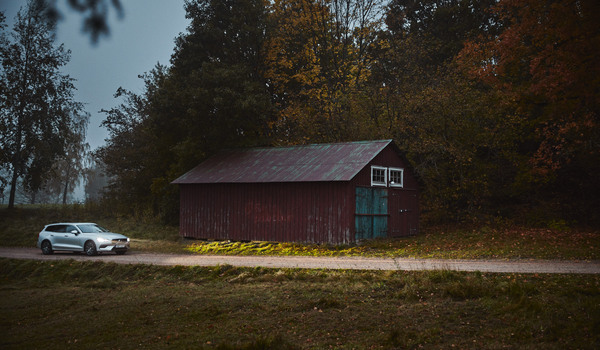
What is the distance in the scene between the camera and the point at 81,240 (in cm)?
2188

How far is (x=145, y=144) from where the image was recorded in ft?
138

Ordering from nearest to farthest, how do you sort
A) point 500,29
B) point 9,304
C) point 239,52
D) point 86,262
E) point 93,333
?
point 93,333 → point 9,304 → point 86,262 → point 239,52 → point 500,29

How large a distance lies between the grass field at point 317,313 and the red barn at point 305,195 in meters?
9.17

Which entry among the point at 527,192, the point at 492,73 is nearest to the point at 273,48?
the point at 492,73

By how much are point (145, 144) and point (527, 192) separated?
2959 cm

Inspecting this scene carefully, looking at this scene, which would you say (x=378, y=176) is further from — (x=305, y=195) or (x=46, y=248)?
(x=46, y=248)

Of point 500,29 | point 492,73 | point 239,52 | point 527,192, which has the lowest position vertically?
point 527,192

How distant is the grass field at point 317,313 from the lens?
27.0 ft

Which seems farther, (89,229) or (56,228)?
(56,228)

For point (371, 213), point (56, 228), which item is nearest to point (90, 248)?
point (56, 228)

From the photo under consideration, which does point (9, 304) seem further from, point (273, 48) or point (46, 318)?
point (273, 48)

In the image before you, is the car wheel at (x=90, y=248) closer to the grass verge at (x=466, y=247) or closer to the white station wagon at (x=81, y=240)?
the white station wagon at (x=81, y=240)

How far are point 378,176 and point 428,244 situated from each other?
4426mm

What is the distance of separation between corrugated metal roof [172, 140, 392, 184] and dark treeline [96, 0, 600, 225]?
13.6 ft
